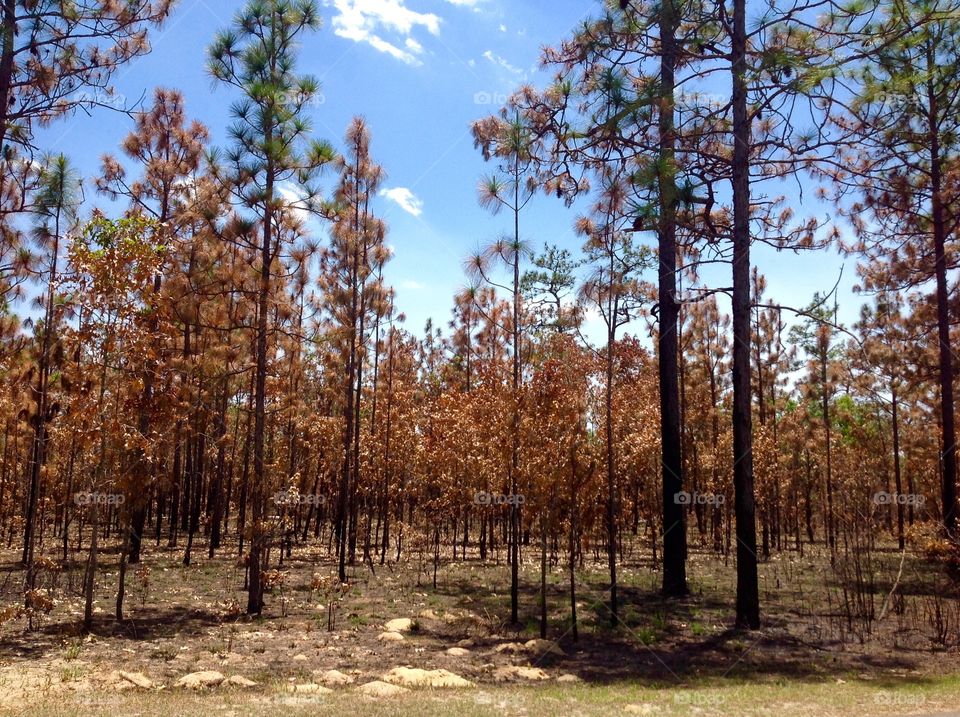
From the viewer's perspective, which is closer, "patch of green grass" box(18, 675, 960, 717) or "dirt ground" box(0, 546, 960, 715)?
"patch of green grass" box(18, 675, 960, 717)

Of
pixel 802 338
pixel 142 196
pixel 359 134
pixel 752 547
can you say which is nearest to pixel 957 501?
pixel 752 547

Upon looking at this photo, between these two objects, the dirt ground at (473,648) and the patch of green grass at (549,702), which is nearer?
the patch of green grass at (549,702)

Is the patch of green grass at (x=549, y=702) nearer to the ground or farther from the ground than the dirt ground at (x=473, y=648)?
farther from the ground

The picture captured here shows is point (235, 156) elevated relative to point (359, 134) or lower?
lower

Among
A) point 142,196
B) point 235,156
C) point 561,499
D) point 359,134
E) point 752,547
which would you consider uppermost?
point 359,134

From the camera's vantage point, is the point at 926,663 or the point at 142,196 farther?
the point at 142,196

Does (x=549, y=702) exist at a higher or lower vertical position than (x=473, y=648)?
higher

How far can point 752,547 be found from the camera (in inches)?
440

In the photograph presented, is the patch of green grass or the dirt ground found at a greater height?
the patch of green grass

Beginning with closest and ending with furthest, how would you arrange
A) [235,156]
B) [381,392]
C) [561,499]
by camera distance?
[561,499], [235,156], [381,392]

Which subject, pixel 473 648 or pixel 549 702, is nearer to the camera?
pixel 549 702

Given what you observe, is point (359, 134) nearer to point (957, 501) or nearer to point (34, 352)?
point (34, 352)

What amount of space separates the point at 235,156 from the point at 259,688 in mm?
9096

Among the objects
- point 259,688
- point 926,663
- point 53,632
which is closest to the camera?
point 259,688
